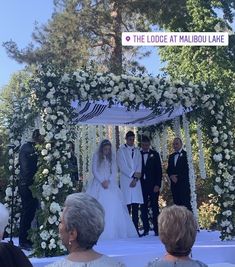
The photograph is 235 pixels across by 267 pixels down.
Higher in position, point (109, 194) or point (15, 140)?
point (15, 140)

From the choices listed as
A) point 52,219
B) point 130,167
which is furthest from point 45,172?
point 130,167

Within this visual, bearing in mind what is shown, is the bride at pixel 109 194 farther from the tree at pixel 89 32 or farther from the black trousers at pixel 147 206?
the tree at pixel 89 32

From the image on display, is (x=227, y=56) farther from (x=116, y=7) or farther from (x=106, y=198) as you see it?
(x=106, y=198)

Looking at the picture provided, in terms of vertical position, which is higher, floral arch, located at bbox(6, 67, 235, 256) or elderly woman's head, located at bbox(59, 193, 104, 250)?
floral arch, located at bbox(6, 67, 235, 256)

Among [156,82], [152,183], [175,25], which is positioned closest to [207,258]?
[152,183]

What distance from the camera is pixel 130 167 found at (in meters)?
8.76

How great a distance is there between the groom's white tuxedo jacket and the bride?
13 centimetres

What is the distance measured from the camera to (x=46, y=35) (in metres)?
21.0

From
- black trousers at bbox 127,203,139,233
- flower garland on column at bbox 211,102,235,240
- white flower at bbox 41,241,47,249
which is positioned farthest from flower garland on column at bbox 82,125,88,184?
white flower at bbox 41,241,47,249

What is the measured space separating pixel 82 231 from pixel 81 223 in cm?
4

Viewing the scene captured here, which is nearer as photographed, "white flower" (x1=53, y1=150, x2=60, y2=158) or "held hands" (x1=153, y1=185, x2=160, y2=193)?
"white flower" (x1=53, y1=150, x2=60, y2=158)

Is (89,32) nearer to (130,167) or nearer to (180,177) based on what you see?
(130,167)

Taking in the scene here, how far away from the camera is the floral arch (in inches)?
265

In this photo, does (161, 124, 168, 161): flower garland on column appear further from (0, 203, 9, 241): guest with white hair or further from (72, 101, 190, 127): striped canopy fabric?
(0, 203, 9, 241): guest with white hair
